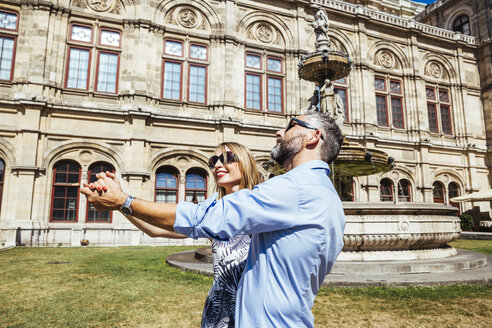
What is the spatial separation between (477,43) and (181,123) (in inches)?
891

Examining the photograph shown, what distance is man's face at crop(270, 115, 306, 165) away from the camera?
5.38 ft

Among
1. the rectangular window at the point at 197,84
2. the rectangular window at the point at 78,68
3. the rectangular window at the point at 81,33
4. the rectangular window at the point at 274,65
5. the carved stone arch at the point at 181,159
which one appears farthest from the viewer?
the rectangular window at the point at 274,65

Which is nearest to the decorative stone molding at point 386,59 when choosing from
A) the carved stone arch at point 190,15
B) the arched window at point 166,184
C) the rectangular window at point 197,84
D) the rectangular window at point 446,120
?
the rectangular window at point 446,120

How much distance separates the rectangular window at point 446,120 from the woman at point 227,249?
25351 mm

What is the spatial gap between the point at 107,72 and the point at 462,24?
85.9ft

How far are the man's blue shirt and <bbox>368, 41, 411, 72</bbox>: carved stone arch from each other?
22896 millimetres

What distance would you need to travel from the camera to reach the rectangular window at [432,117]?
76.2 feet

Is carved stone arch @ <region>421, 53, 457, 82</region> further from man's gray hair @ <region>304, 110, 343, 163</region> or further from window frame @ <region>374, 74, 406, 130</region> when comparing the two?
man's gray hair @ <region>304, 110, 343, 163</region>

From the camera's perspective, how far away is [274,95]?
19500 millimetres

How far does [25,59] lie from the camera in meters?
15.3

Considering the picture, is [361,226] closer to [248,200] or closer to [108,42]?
[248,200]

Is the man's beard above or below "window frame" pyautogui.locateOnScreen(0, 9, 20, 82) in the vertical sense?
below

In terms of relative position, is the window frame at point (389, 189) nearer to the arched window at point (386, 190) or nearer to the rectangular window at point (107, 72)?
the arched window at point (386, 190)

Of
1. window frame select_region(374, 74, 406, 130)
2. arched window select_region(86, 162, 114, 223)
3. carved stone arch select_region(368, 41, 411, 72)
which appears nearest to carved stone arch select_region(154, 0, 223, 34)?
arched window select_region(86, 162, 114, 223)
